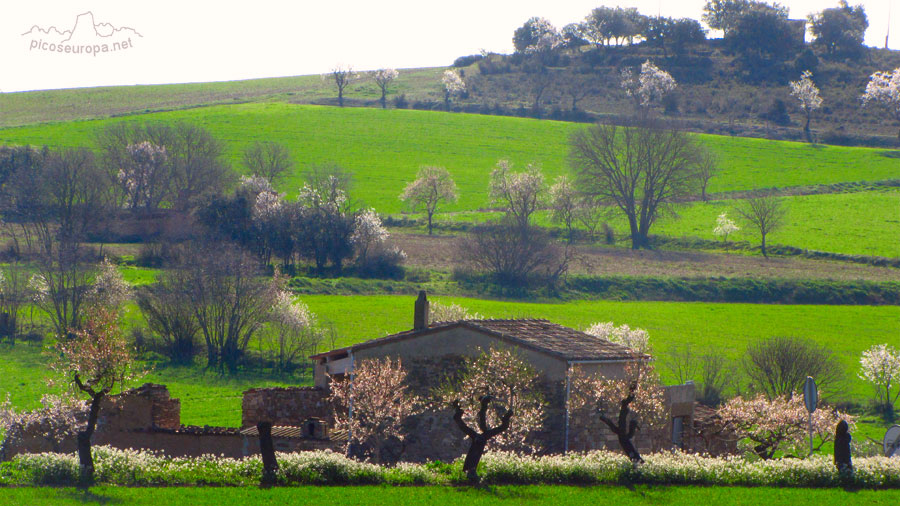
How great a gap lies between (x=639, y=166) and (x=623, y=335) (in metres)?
41.1

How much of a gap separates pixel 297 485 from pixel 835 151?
108m

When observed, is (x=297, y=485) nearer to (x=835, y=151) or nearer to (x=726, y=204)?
(x=726, y=204)

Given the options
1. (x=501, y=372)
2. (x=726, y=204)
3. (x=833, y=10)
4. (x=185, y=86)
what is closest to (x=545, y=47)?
(x=833, y=10)

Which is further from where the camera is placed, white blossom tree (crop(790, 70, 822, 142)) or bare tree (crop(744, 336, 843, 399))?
white blossom tree (crop(790, 70, 822, 142))

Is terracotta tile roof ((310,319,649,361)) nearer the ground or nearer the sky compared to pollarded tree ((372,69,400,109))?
nearer the ground

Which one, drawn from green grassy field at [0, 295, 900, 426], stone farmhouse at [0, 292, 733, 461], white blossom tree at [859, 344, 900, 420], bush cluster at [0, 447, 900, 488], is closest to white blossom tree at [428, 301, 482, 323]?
green grassy field at [0, 295, 900, 426]

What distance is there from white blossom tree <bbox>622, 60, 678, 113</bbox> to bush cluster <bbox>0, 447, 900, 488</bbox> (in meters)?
114

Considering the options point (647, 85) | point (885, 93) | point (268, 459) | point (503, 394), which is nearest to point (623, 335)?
point (503, 394)

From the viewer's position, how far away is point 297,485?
2059cm

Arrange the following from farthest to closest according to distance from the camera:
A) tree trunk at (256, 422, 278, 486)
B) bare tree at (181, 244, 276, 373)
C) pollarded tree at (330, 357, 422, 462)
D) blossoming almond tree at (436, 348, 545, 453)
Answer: bare tree at (181, 244, 276, 373), pollarded tree at (330, 357, 422, 462), blossoming almond tree at (436, 348, 545, 453), tree trunk at (256, 422, 278, 486)

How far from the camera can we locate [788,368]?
4525cm

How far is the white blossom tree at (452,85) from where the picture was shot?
141438 mm

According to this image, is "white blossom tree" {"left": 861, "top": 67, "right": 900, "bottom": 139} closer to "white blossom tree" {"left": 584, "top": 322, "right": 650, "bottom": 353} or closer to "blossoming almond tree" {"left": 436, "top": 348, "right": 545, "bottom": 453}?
"white blossom tree" {"left": 584, "top": 322, "right": 650, "bottom": 353}

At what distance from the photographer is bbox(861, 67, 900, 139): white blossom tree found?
128250 mm
